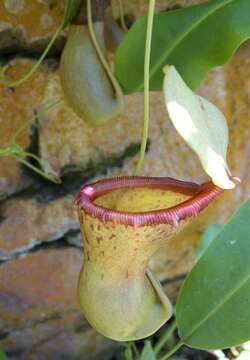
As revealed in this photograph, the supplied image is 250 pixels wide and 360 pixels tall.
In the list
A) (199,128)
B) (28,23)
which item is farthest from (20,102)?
(199,128)

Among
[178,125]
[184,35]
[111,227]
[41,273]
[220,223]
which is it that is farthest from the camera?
[220,223]

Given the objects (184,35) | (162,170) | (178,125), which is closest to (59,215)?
(162,170)

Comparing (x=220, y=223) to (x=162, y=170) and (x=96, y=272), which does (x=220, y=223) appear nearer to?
(x=162, y=170)

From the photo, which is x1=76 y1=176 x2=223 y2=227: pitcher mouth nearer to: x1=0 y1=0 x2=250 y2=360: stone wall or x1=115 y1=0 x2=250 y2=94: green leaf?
x1=115 y1=0 x2=250 y2=94: green leaf

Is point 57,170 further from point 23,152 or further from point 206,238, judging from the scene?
point 206,238

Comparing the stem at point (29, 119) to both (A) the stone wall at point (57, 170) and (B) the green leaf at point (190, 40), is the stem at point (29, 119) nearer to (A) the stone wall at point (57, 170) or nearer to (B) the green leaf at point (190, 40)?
(A) the stone wall at point (57, 170)

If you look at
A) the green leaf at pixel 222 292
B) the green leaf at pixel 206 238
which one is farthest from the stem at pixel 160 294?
the green leaf at pixel 206 238
